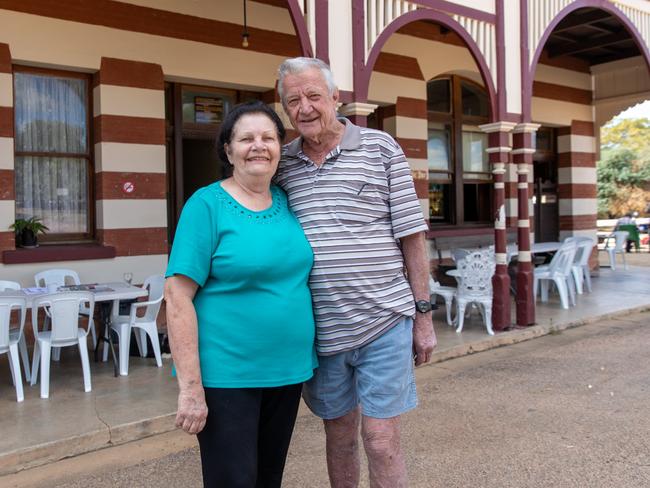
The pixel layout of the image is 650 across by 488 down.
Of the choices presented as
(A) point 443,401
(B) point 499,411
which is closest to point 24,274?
(A) point 443,401

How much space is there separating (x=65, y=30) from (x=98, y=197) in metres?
1.86

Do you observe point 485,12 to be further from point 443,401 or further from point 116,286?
point 116,286

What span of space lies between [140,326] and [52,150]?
2.61 meters

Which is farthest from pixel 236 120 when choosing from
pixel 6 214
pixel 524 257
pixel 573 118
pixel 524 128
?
pixel 573 118

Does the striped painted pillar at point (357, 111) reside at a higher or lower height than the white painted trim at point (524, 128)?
lower

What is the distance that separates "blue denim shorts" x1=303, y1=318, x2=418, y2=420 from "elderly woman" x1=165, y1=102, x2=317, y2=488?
246 millimetres

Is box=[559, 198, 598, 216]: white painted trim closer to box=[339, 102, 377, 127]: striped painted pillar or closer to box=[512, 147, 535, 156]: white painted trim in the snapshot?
box=[512, 147, 535, 156]: white painted trim

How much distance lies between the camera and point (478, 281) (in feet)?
24.6

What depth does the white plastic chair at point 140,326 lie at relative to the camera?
577 cm

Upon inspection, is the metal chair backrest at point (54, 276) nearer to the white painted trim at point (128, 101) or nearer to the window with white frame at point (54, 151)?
the window with white frame at point (54, 151)

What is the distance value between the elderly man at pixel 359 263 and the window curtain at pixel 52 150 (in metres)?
5.57

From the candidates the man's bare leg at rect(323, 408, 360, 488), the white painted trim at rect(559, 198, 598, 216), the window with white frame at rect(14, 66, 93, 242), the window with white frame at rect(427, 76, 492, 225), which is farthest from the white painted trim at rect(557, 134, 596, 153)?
the man's bare leg at rect(323, 408, 360, 488)

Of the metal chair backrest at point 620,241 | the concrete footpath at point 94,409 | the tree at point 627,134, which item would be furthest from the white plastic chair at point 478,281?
the tree at point 627,134

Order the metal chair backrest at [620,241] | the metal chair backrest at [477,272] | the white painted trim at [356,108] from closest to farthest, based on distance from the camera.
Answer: the white painted trim at [356,108] < the metal chair backrest at [477,272] < the metal chair backrest at [620,241]
